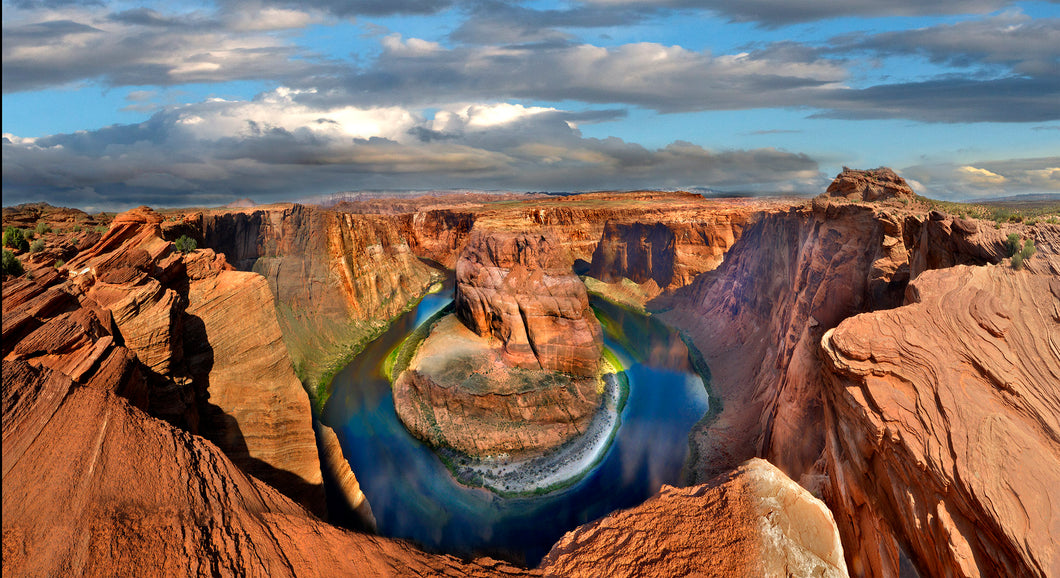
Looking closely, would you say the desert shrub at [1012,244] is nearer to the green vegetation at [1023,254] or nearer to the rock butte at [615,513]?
the rock butte at [615,513]

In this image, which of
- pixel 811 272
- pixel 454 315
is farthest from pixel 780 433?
pixel 454 315

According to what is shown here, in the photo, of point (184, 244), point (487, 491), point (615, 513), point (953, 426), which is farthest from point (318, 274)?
point (953, 426)

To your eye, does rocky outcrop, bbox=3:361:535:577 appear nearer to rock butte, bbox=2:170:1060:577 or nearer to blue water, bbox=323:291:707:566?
rock butte, bbox=2:170:1060:577

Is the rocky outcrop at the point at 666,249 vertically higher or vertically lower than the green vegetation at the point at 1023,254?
lower

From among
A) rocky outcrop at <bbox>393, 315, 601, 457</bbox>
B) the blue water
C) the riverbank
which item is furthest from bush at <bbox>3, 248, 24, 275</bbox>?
rocky outcrop at <bbox>393, 315, 601, 457</bbox>

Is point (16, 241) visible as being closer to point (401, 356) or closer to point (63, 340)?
point (63, 340)

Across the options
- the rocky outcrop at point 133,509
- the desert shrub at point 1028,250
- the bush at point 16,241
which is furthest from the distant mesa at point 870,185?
the bush at point 16,241
